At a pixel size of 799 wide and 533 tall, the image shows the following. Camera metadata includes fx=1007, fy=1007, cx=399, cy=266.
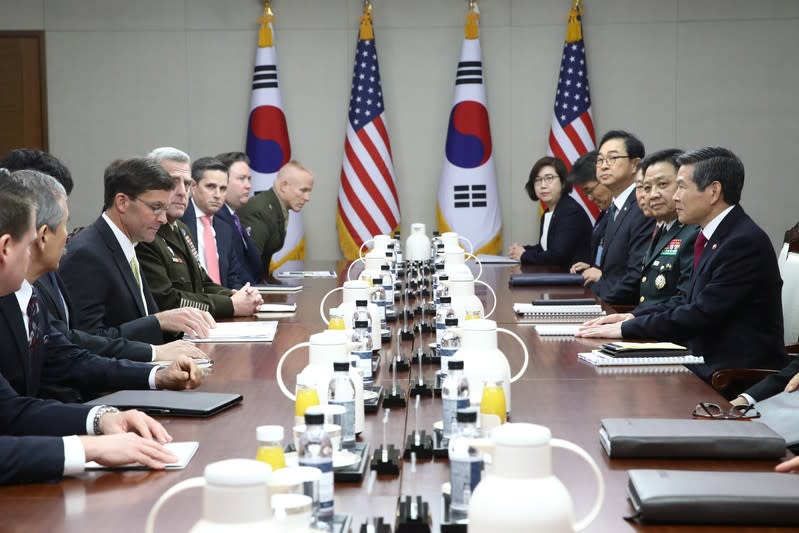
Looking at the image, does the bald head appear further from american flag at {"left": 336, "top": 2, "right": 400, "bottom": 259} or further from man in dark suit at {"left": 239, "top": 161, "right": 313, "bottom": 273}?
american flag at {"left": 336, "top": 2, "right": 400, "bottom": 259}

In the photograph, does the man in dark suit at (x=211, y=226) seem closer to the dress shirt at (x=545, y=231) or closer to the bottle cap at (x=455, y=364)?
the dress shirt at (x=545, y=231)

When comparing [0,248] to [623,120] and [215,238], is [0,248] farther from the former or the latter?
[623,120]

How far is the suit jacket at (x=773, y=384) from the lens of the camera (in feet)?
11.9

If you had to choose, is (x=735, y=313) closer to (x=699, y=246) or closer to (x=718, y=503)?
(x=699, y=246)

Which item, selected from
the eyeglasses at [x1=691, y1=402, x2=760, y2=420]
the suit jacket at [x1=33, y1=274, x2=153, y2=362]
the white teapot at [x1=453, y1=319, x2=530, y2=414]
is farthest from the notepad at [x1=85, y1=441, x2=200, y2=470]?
the eyeglasses at [x1=691, y1=402, x2=760, y2=420]

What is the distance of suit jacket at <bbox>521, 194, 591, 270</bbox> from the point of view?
7562 mm

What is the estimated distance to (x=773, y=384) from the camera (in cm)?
365

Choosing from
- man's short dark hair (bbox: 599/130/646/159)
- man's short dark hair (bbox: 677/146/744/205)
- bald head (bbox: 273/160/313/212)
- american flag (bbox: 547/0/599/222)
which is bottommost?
man's short dark hair (bbox: 677/146/744/205)

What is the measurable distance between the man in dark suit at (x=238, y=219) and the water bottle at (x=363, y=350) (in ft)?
11.4

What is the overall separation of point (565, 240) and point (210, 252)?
9.10ft

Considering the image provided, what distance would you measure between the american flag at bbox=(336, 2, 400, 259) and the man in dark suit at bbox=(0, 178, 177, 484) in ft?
21.9

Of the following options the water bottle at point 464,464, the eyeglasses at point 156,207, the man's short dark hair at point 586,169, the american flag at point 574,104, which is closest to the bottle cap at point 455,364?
the water bottle at point 464,464

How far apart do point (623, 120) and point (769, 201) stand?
1.53 metres

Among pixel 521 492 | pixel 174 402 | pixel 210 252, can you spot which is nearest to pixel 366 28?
pixel 210 252
